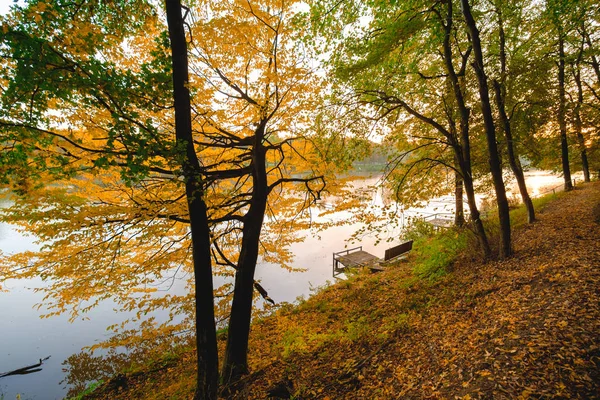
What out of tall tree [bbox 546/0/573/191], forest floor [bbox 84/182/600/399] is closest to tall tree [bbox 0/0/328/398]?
forest floor [bbox 84/182/600/399]

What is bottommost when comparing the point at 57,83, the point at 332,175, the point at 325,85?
the point at 332,175

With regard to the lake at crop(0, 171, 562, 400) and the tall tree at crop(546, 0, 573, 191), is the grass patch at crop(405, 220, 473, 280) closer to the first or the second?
the lake at crop(0, 171, 562, 400)

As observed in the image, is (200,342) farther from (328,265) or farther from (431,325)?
(328,265)

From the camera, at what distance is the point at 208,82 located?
5.69m

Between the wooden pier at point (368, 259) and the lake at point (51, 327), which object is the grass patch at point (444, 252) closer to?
the lake at point (51, 327)

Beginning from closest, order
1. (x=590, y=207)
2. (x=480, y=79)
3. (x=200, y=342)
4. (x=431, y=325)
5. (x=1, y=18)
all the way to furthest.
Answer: (x=1, y=18)
(x=200, y=342)
(x=431, y=325)
(x=480, y=79)
(x=590, y=207)

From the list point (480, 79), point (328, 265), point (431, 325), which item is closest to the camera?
point (431, 325)

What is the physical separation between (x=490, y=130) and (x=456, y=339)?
5.11 m

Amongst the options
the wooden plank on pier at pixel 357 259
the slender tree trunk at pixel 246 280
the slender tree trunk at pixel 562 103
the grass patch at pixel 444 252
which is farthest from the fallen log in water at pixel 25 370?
the slender tree trunk at pixel 562 103

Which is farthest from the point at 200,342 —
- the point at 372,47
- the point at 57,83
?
the point at 372,47

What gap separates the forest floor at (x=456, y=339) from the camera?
3.13m

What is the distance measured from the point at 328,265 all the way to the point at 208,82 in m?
17.4

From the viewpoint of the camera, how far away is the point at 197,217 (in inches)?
166

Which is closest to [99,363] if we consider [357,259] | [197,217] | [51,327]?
[51,327]
